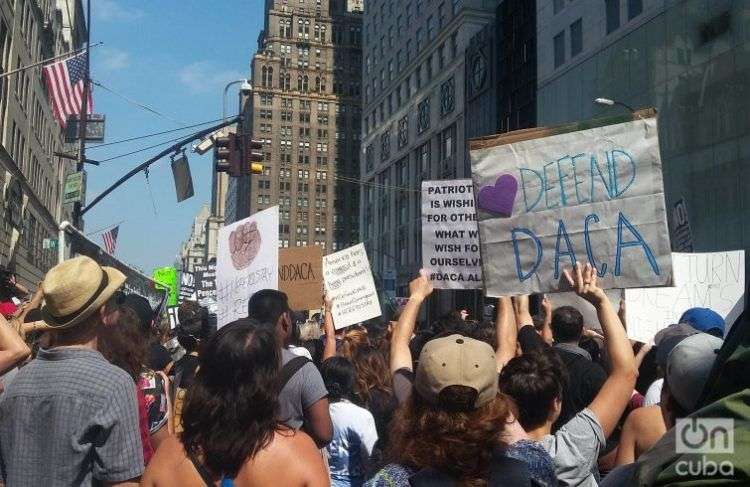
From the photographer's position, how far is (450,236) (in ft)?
21.4

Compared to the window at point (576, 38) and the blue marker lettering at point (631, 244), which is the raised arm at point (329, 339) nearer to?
the blue marker lettering at point (631, 244)

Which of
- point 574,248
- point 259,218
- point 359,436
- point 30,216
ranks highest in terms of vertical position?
point 30,216

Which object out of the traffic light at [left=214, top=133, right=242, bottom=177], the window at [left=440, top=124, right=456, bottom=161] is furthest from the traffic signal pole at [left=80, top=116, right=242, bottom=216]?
the window at [left=440, top=124, right=456, bottom=161]

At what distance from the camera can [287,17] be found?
132 m

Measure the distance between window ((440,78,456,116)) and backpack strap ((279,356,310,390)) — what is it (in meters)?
51.9

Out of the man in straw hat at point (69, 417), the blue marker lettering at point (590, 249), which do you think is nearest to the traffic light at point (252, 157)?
the blue marker lettering at point (590, 249)

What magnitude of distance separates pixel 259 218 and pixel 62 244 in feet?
27.0

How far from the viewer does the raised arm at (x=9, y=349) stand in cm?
340

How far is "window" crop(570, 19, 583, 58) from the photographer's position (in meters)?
35.9

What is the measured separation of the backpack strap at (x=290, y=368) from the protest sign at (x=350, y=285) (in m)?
4.60

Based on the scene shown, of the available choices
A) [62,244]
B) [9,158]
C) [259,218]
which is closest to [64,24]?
[9,158]

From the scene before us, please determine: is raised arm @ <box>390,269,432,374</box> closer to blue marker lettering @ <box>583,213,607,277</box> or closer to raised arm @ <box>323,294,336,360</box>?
blue marker lettering @ <box>583,213,607,277</box>

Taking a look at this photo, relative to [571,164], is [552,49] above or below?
above

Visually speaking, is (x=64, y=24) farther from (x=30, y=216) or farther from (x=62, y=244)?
(x=62, y=244)
